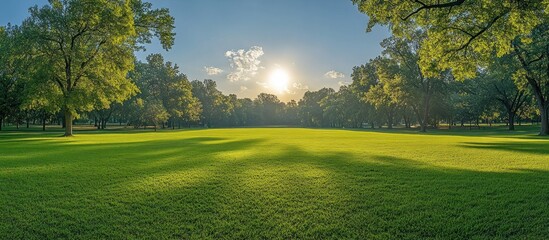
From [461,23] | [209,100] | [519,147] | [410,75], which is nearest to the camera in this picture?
[519,147]

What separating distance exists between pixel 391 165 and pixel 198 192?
624 cm

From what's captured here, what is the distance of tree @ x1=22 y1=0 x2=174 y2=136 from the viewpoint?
3000cm

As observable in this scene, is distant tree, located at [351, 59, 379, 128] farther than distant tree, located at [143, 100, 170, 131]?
Yes

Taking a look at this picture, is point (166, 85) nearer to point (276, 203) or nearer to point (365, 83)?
point (365, 83)

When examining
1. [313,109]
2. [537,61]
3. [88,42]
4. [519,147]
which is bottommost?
[519,147]

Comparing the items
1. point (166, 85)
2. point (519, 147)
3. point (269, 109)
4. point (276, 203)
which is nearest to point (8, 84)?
point (166, 85)

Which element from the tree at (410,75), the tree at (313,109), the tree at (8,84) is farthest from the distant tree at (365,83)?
the tree at (8,84)

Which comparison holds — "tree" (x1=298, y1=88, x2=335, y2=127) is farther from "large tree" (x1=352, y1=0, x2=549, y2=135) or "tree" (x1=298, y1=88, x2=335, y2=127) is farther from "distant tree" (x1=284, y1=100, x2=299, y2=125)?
"large tree" (x1=352, y1=0, x2=549, y2=135)

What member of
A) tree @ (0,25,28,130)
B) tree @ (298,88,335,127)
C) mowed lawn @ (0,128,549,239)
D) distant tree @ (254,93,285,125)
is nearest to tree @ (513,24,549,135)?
mowed lawn @ (0,128,549,239)

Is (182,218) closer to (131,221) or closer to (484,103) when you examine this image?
(131,221)

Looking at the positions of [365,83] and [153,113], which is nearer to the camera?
[153,113]

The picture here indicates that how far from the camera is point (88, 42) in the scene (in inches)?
1332

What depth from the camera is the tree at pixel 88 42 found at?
3000cm

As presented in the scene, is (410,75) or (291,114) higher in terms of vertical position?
(410,75)
